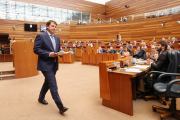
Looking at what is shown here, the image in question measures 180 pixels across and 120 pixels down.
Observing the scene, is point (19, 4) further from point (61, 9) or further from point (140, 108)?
point (140, 108)

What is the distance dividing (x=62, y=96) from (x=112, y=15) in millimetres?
14949

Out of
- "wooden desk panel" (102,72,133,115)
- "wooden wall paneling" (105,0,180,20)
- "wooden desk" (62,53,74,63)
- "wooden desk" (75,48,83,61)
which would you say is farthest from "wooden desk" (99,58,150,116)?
Answer: "wooden wall paneling" (105,0,180,20)

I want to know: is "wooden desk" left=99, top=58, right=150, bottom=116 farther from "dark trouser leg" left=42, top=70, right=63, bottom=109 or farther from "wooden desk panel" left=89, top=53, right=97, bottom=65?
"wooden desk panel" left=89, top=53, right=97, bottom=65

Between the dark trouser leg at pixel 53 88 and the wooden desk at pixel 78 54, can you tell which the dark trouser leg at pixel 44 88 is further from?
the wooden desk at pixel 78 54

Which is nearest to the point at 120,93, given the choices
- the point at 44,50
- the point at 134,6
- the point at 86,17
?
the point at 44,50

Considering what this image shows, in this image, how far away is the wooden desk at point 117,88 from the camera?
1904 mm

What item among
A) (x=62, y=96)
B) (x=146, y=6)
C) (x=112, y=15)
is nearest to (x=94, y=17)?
(x=112, y=15)

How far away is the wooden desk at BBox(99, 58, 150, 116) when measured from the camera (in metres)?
1.90

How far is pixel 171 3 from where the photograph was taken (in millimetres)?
10922

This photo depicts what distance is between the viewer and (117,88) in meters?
2.03

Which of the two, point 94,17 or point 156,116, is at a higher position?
point 94,17

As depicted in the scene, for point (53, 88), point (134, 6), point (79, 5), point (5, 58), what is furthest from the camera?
point (79, 5)

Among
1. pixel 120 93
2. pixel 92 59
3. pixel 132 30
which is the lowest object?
pixel 120 93

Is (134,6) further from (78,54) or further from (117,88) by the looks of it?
(117,88)
